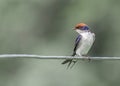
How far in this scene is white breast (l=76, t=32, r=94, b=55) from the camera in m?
9.67

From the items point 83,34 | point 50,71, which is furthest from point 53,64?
point 83,34

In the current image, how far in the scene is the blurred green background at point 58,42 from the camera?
44.9ft

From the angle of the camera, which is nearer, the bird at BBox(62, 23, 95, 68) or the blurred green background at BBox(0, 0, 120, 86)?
the bird at BBox(62, 23, 95, 68)

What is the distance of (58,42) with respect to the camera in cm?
1473

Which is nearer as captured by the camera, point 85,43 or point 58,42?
point 85,43

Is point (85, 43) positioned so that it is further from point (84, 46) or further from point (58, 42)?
point (58, 42)

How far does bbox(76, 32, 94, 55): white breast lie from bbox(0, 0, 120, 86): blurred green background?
12.2 ft

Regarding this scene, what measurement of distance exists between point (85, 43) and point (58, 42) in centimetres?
506

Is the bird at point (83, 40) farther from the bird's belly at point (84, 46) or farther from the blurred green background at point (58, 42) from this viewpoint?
the blurred green background at point (58, 42)

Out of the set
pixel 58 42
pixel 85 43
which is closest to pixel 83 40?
pixel 85 43

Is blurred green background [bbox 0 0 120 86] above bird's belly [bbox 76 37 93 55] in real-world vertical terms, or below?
below

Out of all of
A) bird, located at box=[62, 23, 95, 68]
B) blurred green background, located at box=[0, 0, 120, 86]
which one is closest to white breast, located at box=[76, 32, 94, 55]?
bird, located at box=[62, 23, 95, 68]

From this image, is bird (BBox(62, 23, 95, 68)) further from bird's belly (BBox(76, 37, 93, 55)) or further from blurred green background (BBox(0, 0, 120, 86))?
blurred green background (BBox(0, 0, 120, 86))

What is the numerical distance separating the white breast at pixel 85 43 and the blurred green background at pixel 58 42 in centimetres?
373
